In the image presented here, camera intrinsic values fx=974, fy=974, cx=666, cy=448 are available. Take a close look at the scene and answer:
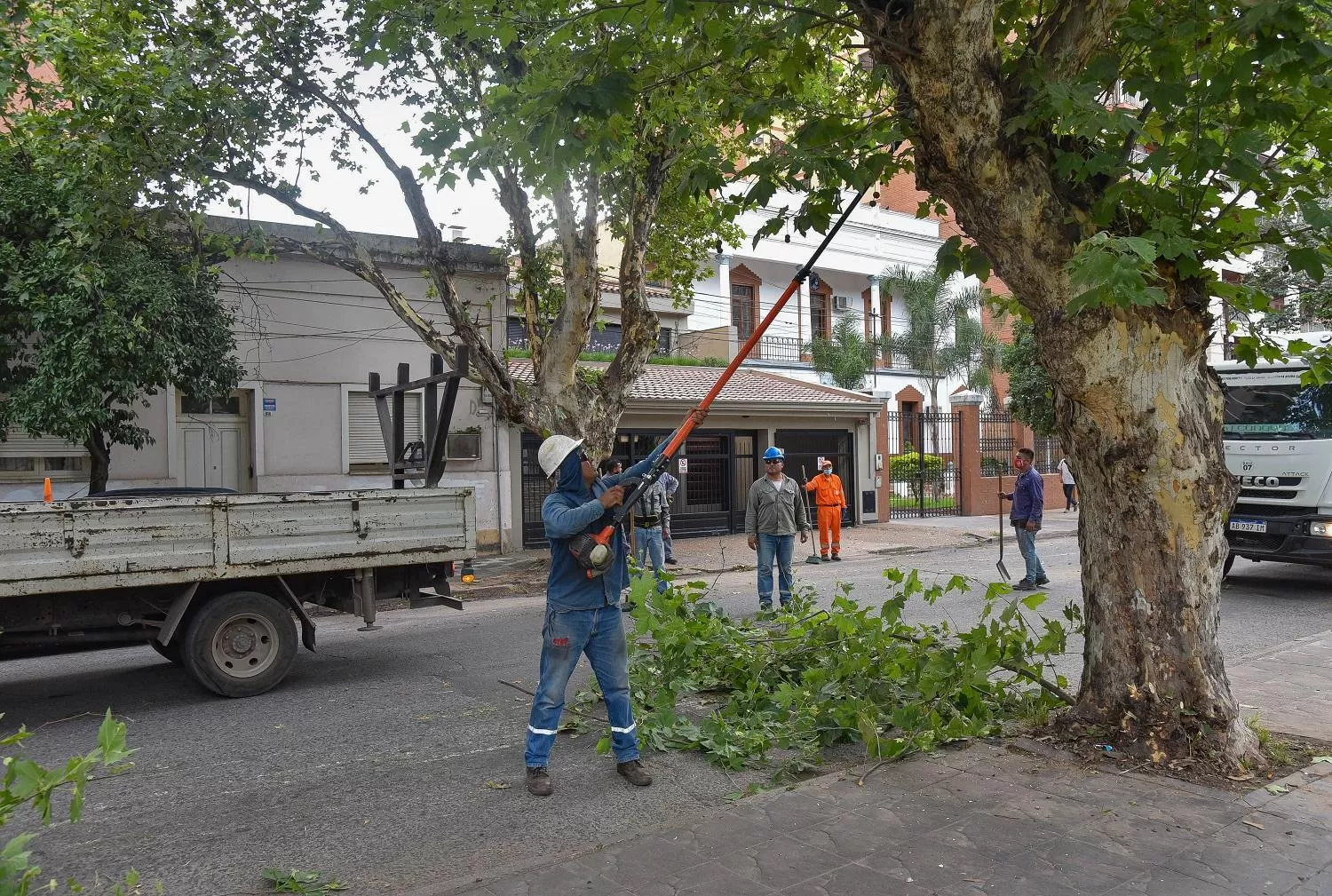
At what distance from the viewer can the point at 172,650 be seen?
789 centimetres

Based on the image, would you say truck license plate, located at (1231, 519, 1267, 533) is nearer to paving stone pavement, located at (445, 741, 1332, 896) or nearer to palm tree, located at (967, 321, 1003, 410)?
paving stone pavement, located at (445, 741, 1332, 896)

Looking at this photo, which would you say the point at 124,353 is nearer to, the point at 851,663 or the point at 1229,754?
the point at 851,663

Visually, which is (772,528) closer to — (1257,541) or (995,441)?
(1257,541)

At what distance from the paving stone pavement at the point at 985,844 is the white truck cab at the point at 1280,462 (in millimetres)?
7809

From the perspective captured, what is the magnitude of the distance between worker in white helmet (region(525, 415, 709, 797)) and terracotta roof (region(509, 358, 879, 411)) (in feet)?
43.1

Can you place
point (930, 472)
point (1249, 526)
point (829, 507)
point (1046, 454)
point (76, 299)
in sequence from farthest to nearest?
point (1046, 454) → point (930, 472) → point (829, 507) → point (1249, 526) → point (76, 299)

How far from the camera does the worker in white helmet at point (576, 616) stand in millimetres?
5105

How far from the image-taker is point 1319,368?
5723 mm

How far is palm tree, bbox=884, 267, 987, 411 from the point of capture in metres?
31.5

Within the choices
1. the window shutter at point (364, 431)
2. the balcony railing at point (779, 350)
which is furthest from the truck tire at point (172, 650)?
the balcony railing at point (779, 350)

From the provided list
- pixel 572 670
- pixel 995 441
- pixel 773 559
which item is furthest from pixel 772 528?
pixel 995 441

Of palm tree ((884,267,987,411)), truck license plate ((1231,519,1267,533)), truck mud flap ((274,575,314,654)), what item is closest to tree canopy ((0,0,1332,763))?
truck mud flap ((274,575,314,654))

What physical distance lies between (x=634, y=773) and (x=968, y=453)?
73.1ft

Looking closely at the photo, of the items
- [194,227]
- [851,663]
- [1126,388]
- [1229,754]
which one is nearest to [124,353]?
[194,227]
